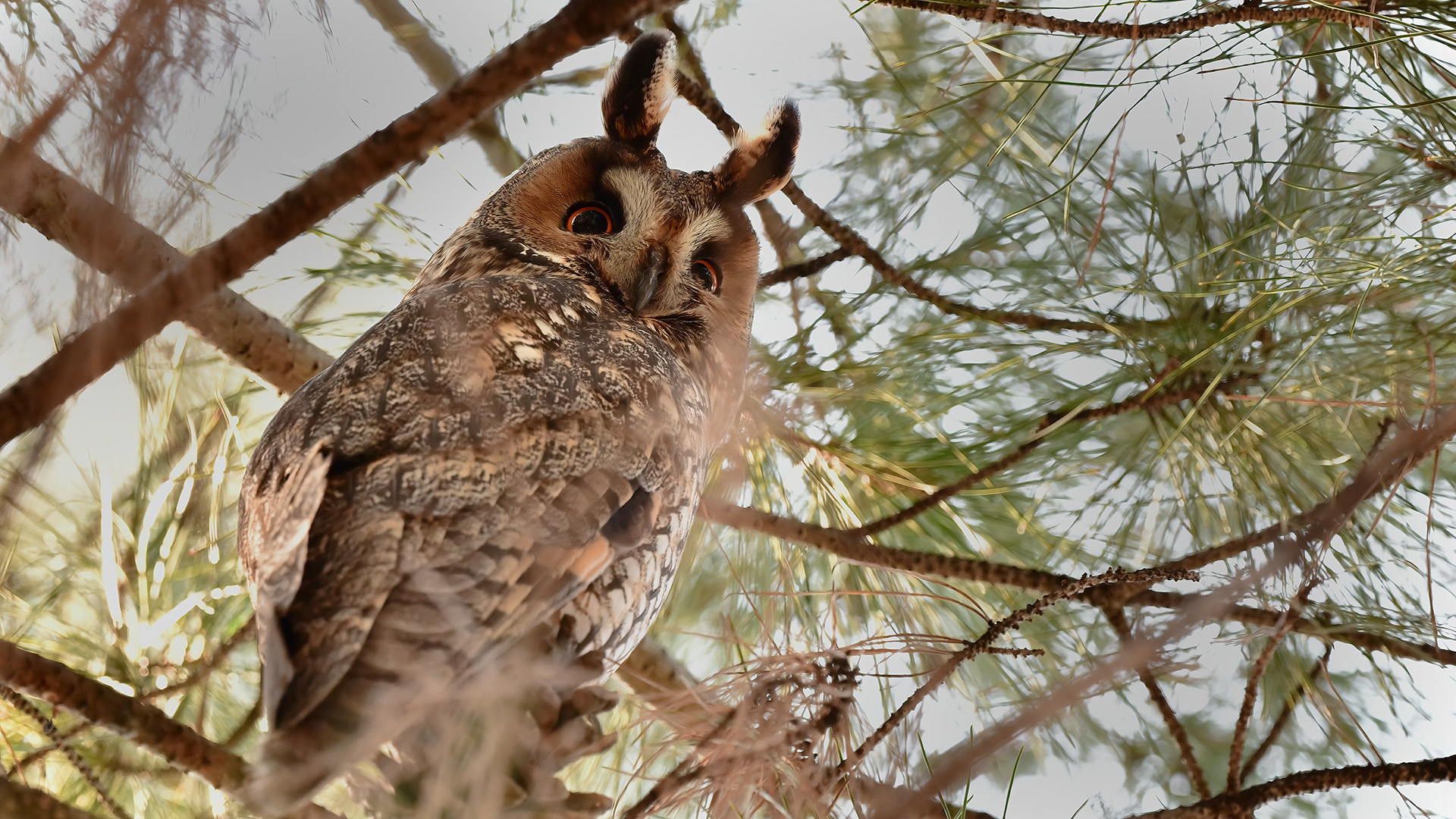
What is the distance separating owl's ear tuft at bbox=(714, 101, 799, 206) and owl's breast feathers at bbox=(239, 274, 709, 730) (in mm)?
460

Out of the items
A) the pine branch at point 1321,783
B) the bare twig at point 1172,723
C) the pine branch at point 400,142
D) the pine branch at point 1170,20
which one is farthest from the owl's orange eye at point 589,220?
the pine branch at point 1321,783

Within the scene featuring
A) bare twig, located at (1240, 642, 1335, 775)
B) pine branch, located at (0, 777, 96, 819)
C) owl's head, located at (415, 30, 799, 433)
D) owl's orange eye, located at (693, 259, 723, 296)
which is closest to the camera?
pine branch, located at (0, 777, 96, 819)

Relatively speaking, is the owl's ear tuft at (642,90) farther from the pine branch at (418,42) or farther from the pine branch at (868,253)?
the pine branch at (418,42)

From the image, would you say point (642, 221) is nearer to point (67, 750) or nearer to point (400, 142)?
point (400, 142)

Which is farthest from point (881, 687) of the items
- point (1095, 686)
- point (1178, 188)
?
point (1178, 188)

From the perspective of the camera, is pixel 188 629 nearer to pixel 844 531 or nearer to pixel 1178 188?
pixel 844 531

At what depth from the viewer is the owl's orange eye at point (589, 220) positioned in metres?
1.18

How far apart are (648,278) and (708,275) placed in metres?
0.17

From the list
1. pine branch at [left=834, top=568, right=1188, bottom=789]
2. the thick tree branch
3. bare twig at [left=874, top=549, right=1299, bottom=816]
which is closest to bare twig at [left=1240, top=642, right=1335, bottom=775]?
pine branch at [left=834, top=568, right=1188, bottom=789]

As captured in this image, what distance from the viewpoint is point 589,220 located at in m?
1.19

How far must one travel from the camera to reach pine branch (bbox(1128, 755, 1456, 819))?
2.37 feet

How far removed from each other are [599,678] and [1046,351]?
0.74 m

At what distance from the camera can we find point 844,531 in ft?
4.01

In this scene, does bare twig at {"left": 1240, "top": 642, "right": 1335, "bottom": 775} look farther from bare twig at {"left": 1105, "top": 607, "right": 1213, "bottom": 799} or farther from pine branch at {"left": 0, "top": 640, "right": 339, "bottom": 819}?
pine branch at {"left": 0, "top": 640, "right": 339, "bottom": 819}
